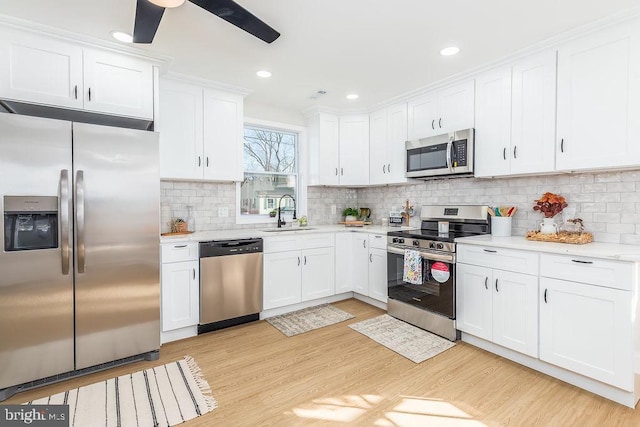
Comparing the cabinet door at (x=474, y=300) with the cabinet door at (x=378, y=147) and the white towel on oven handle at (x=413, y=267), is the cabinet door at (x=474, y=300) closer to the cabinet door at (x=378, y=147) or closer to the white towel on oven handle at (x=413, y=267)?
the white towel on oven handle at (x=413, y=267)

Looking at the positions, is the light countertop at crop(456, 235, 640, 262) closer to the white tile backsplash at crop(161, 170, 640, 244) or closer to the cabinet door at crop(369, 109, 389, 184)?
the white tile backsplash at crop(161, 170, 640, 244)

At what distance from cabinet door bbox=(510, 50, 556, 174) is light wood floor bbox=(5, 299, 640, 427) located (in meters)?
1.72

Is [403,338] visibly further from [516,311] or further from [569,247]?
[569,247]

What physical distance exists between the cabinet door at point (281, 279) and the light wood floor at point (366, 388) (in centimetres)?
60

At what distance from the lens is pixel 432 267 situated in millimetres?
3078

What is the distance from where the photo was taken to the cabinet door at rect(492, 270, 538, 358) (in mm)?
2447

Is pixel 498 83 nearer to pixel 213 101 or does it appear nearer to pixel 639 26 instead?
pixel 639 26

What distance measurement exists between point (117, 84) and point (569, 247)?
3.77 metres

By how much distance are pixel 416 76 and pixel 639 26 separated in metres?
1.65

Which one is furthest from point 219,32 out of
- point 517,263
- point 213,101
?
point 517,263

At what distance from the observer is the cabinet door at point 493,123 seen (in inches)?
115

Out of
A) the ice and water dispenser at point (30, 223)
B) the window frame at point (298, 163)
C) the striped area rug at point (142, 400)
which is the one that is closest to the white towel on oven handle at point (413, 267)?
the window frame at point (298, 163)

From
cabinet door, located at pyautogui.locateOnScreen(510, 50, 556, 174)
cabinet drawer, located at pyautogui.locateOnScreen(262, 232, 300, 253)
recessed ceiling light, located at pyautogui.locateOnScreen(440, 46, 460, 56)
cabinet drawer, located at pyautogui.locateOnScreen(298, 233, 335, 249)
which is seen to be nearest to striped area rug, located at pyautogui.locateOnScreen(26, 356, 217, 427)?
cabinet drawer, located at pyautogui.locateOnScreen(262, 232, 300, 253)

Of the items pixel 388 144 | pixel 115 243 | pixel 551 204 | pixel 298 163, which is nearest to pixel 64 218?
pixel 115 243
